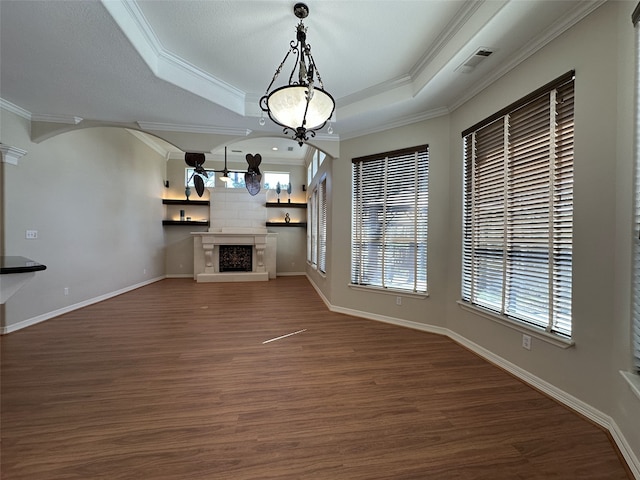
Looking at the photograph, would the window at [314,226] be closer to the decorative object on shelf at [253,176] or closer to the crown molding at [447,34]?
the decorative object on shelf at [253,176]

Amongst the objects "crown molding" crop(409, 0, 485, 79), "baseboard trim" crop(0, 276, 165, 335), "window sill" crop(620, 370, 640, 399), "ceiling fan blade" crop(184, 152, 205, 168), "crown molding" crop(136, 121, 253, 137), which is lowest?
"baseboard trim" crop(0, 276, 165, 335)

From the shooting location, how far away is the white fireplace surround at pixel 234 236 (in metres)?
7.52

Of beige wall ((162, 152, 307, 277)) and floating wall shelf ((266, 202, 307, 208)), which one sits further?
floating wall shelf ((266, 202, 307, 208))

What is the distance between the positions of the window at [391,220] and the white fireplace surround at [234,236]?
432 centimetres

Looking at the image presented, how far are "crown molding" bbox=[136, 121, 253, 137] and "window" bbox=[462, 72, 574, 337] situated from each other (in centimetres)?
309

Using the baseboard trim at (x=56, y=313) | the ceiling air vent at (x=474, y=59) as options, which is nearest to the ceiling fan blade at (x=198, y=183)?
the baseboard trim at (x=56, y=313)

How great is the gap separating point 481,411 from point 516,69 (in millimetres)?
2944

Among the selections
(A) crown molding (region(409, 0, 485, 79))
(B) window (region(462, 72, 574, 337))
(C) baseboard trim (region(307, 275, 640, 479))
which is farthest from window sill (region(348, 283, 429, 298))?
(A) crown molding (region(409, 0, 485, 79))

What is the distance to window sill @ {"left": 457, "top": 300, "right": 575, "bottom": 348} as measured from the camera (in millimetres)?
1969

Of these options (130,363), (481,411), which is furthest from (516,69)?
(130,363)

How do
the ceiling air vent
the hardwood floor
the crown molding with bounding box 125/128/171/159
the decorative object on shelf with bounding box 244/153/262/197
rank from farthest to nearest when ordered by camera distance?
the crown molding with bounding box 125/128/171/159, the decorative object on shelf with bounding box 244/153/262/197, the ceiling air vent, the hardwood floor

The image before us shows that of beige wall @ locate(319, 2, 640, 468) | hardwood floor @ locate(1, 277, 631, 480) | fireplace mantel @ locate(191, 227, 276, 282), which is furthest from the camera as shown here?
fireplace mantel @ locate(191, 227, 276, 282)

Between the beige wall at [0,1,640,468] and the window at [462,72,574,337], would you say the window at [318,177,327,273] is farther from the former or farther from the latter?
the window at [462,72,574,337]

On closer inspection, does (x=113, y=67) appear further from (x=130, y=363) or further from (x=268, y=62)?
(x=130, y=363)
